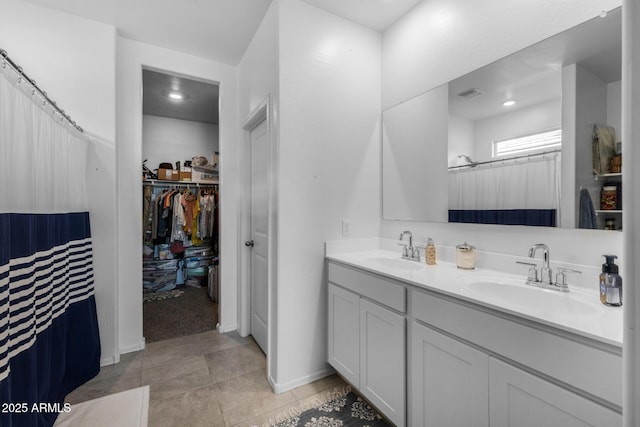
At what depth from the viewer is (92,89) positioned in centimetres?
230

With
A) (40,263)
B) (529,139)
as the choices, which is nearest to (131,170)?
(40,263)

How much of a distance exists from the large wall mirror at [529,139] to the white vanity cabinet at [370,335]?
27.7 inches

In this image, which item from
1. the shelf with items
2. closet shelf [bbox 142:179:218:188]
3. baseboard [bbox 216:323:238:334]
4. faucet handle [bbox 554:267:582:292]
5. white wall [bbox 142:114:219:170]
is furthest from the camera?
white wall [bbox 142:114:219:170]

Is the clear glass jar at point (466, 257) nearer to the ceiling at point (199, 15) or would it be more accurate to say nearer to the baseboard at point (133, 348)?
the ceiling at point (199, 15)

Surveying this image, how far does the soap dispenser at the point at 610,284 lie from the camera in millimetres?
1062

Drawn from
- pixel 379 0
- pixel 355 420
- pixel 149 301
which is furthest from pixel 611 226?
pixel 149 301

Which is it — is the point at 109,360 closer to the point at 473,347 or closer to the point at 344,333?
the point at 344,333

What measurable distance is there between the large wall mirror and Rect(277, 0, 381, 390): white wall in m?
0.41

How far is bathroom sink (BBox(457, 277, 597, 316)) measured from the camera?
113cm

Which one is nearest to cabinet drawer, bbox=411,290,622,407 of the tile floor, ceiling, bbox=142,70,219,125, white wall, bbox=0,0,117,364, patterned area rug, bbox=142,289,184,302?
the tile floor

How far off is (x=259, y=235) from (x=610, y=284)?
7.32 feet

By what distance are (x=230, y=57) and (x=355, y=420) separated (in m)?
3.24

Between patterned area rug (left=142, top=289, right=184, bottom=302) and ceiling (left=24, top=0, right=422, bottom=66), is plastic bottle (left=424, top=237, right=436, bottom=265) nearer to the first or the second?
ceiling (left=24, top=0, right=422, bottom=66)

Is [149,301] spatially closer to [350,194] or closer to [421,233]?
[350,194]
